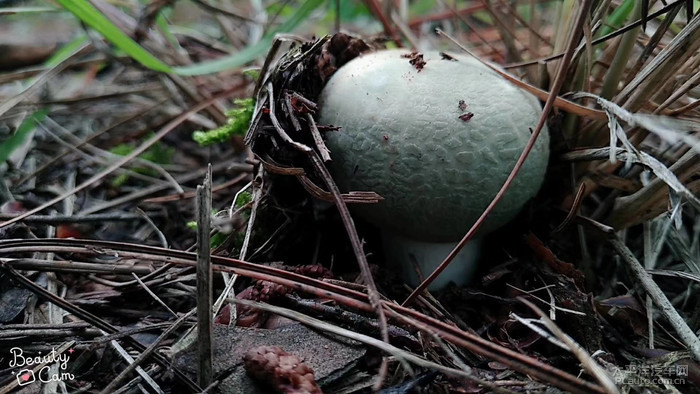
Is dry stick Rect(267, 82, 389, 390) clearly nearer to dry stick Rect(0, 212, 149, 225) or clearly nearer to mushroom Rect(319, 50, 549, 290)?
mushroom Rect(319, 50, 549, 290)

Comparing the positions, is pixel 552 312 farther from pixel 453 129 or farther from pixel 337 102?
pixel 337 102

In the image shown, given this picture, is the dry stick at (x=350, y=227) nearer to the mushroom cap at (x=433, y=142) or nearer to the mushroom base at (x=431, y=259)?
the mushroom cap at (x=433, y=142)

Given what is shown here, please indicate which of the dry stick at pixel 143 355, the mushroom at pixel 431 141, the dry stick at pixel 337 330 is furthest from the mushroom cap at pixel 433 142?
the dry stick at pixel 143 355

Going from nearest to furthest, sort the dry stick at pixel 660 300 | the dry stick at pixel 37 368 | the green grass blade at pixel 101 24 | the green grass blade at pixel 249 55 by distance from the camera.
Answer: the dry stick at pixel 37 368
the dry stick at pixel 660 300
the green grass blade at pixel 101 24
the green grass blade at pixel 249 55

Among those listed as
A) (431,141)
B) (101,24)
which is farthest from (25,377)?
(101,24)

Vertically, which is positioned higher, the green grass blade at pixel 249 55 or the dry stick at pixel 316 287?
the green grass blade at pixel 249 55

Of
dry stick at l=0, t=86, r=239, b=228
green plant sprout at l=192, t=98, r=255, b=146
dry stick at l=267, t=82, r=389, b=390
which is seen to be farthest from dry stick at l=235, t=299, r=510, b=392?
dry stick at l=0, t=86, r=239, b=228
